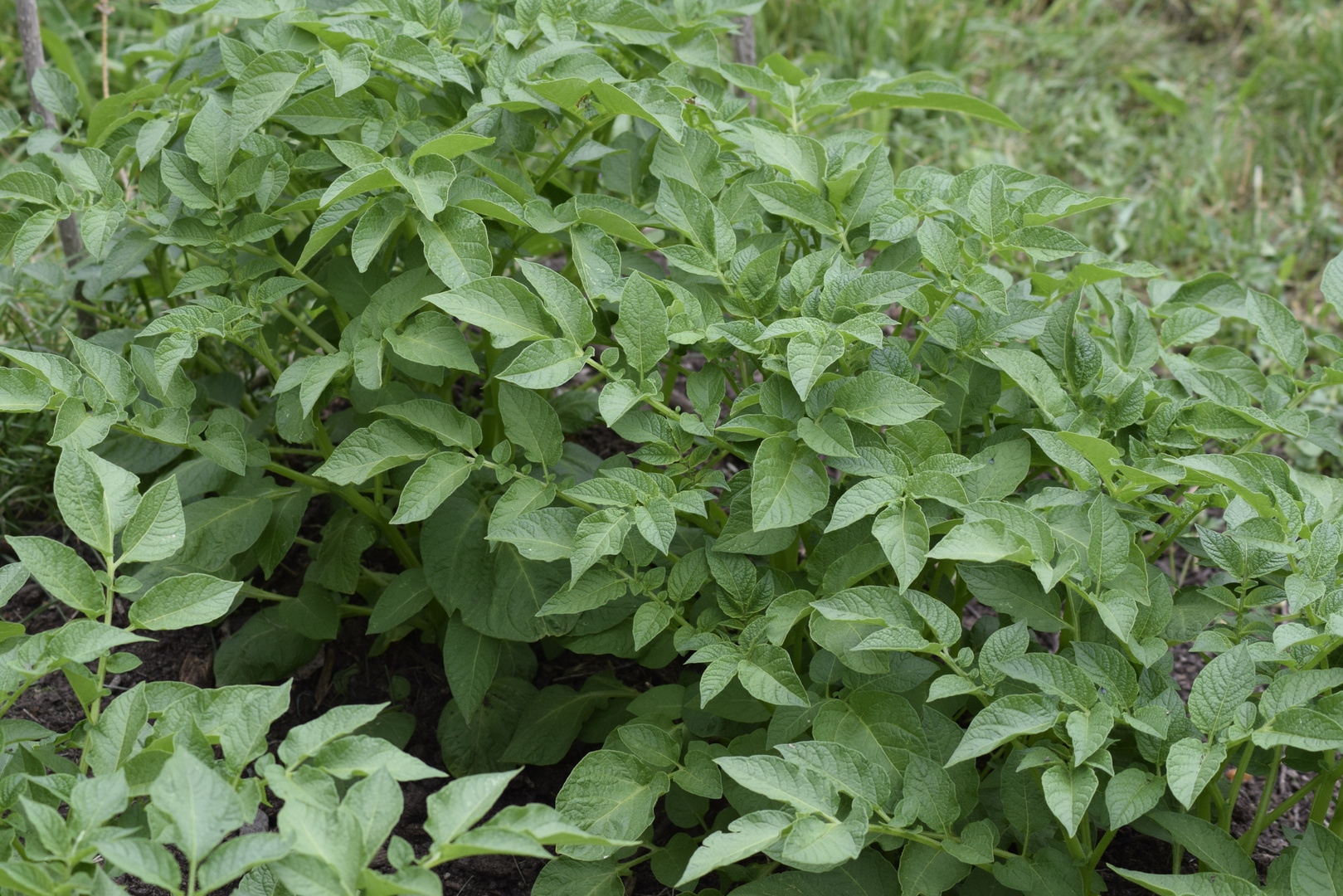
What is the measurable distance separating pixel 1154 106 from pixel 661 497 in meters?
3.71

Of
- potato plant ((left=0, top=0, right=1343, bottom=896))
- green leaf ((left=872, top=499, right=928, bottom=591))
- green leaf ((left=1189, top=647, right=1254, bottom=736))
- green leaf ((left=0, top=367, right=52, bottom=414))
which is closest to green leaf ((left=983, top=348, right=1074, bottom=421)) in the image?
potato plant ((left=0, top=0, right=1343, bottom=896))

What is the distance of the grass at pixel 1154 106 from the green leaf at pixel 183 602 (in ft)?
10.1

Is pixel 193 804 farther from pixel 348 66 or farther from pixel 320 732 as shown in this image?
pixel 348 66

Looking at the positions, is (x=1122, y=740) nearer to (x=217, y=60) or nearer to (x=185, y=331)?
(x=185, y=331)

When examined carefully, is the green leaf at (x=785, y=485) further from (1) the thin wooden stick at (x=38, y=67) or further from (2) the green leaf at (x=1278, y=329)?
(1) the thin wooden stick at (x=38, y=67)

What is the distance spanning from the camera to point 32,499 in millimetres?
2457

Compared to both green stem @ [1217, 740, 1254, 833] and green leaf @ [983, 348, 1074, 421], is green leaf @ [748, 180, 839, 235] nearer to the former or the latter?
green leaf @ [983, 348, 1074, 421]

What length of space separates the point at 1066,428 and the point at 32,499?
7.37ft

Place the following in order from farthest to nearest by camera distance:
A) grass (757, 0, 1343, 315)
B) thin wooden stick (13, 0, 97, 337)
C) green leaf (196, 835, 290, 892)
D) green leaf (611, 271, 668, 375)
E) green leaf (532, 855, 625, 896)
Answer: grass (757, 0, 1343, 315)
thin wooden stick (13, 0, 97, 337)
green leaf (532, 855, 625, 896)
green leaf (611, 271, 668, 375)
green leaf (196, 835, 290, 892)

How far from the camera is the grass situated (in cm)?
368

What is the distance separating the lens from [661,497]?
59.3 inches

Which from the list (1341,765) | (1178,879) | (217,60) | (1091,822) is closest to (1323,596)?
(1341,765)

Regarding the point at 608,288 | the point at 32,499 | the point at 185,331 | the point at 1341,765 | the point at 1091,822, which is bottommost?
the point at 32,499

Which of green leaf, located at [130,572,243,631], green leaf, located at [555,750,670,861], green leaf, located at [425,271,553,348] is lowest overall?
green leaf, located at [555,750,670,861]
